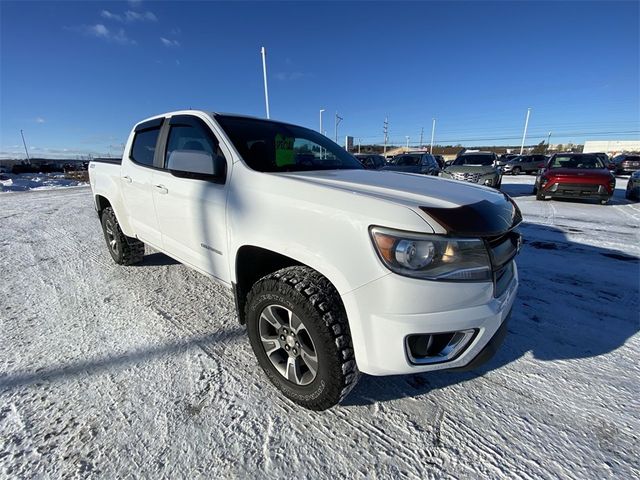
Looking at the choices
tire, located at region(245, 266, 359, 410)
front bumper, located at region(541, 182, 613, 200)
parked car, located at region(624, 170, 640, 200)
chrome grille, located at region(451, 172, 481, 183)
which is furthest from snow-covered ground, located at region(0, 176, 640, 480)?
parked car, located at region(624, 170, 640, 200)

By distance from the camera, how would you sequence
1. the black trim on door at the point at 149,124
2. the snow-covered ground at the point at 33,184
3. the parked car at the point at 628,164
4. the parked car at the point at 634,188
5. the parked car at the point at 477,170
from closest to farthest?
the black trim on door at the point at 149,124 < the parked car at the point at 634,188 < the parked car at the point at 477,170 < the snow-covered ground at the point at 33,184 < the parked car at the point at 628,164

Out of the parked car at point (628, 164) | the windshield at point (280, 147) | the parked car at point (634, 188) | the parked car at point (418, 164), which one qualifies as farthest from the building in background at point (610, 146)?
the windshield at point (280, 147)

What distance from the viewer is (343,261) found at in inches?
62.9

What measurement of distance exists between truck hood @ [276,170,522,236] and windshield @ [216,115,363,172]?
428 millimetres

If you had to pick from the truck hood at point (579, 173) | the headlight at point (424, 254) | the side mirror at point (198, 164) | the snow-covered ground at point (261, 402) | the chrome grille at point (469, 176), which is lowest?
the snow-covered ground at point (261, 402)

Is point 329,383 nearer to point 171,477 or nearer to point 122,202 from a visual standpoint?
point 171,477

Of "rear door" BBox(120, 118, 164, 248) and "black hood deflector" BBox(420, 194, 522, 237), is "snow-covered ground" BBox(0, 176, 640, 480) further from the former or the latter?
"black hood deflector" BBox(420, 194, 522, 237)

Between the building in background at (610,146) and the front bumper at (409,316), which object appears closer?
the front bumper at (409,316)

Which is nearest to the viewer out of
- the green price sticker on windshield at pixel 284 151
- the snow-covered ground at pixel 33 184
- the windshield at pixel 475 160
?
the green price sticker on windshield at pixel 284 151

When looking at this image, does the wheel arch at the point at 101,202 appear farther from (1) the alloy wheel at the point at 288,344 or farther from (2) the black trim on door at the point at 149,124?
(1) the alloy wheel at the point at 288,344

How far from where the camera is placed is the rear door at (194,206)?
90.0 inches

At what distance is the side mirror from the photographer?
215 cm

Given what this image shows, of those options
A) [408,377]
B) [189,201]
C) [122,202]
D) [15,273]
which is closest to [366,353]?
[408,377]

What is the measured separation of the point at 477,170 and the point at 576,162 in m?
3.10
